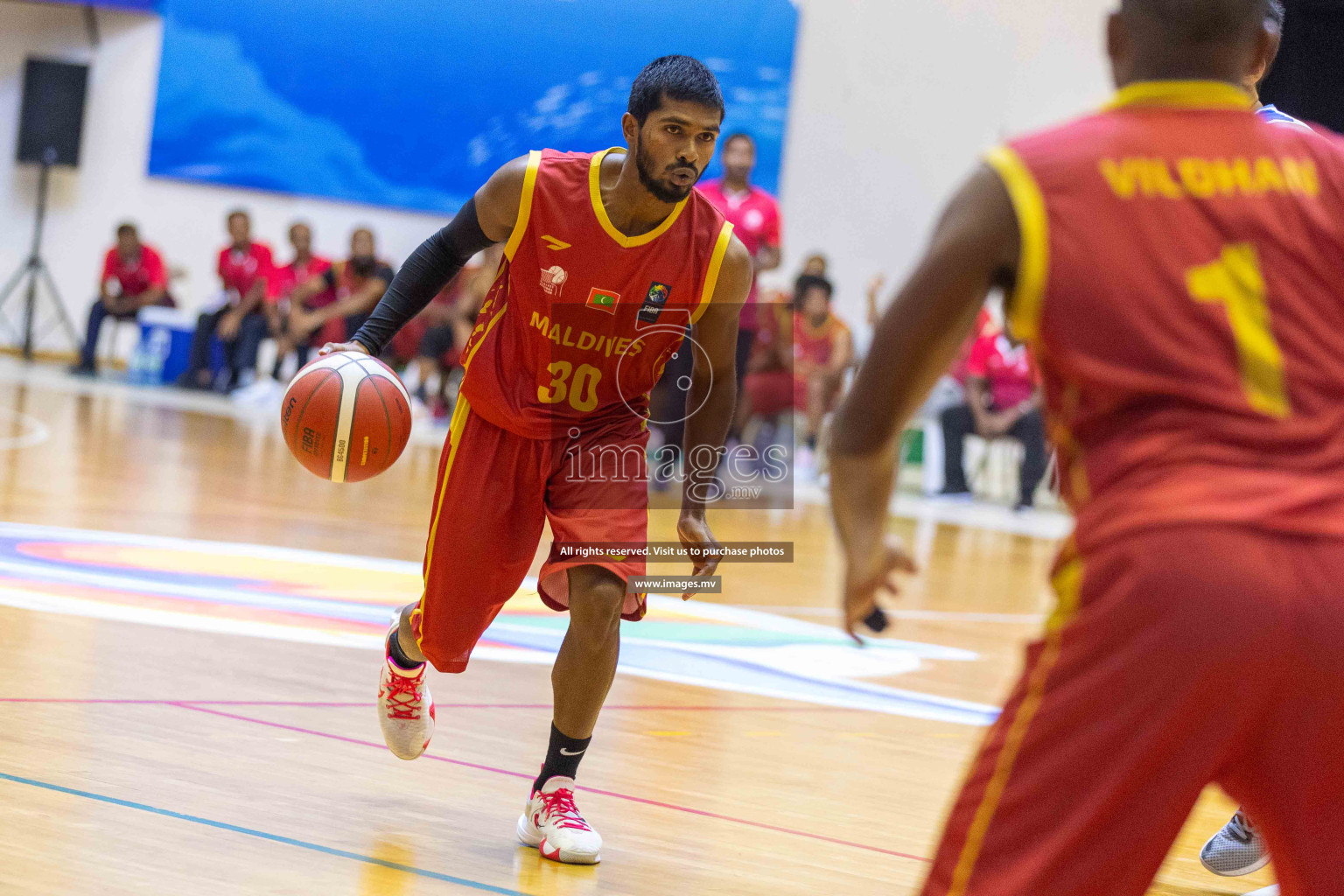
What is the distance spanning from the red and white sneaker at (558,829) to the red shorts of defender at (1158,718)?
4.73 feet

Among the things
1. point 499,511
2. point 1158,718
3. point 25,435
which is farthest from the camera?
point 25,435

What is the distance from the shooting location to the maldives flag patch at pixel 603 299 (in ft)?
10.1

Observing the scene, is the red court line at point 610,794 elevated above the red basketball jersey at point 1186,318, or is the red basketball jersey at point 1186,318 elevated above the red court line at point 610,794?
the red basketball jersey at point 1186,318

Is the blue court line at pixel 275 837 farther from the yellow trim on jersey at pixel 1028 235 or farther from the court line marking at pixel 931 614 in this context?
the court line marking at pixel 931 614

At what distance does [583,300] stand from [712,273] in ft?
0.90

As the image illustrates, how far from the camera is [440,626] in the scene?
3074 millimetres

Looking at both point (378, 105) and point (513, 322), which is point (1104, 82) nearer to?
point (378, 105)

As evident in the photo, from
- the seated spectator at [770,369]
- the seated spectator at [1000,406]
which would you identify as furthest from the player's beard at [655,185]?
the seated spectator at [1000,406]

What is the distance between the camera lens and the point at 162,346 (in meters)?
14.6

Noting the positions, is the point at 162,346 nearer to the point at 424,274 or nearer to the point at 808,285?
the point at 808,285

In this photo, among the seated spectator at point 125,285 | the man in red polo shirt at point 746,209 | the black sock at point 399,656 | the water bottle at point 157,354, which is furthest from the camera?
the water bottle at point 157,354

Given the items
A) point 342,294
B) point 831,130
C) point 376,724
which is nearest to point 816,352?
point 342,294

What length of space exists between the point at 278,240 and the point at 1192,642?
15300 millimetres

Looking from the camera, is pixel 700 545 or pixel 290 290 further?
pixel 290 290
